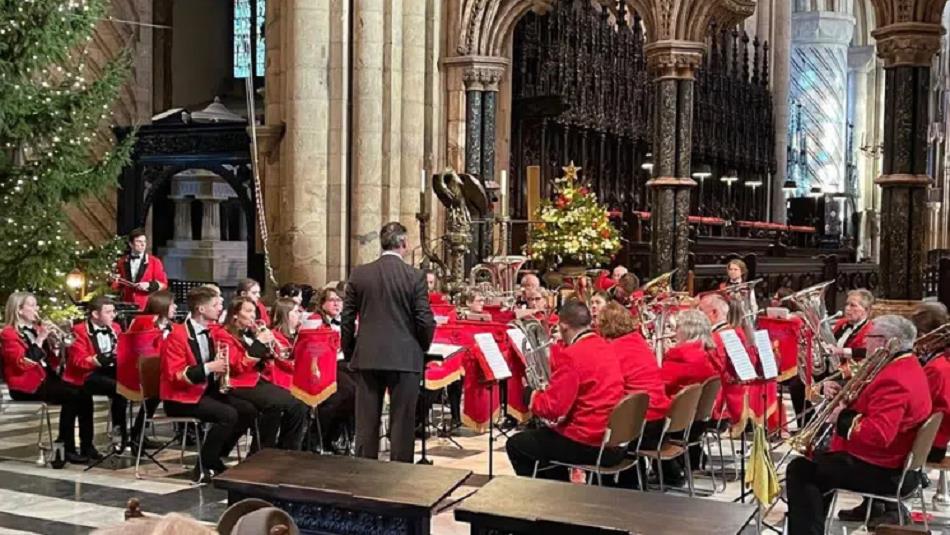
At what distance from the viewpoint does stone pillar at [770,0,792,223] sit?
92.5ft

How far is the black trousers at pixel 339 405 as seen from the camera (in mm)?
Result: 8477

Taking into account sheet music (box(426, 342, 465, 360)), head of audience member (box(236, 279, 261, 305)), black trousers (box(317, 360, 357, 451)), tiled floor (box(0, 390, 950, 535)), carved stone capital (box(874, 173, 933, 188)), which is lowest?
tiled floor (box(0, 390, 950, 535))

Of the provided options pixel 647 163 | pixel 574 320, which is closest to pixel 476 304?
pixel 574 320

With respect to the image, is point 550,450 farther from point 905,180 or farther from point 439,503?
point 905,180

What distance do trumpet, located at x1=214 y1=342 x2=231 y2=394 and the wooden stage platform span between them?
3.10 meters

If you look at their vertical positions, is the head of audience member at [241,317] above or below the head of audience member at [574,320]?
below

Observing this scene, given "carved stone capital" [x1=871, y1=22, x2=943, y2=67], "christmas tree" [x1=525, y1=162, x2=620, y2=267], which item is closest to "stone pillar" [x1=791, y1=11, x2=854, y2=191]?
"christmas tree" [x1=525, y1=162, x2=620, y2=267]

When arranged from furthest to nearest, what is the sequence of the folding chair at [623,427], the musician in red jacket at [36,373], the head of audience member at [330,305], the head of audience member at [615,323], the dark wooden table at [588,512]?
the head of audience member at [330,305], the musician in red jacket at [36,373], the head of audience member at [615,323], the folding chair at [623,427], the dark wooden table at [588,512]

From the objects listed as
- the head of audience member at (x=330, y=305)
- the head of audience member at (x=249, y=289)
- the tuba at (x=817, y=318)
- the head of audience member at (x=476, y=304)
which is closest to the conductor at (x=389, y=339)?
the head of audience member at (x=330, y=305)

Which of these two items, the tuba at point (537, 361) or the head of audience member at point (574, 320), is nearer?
the head of audience member at point (574, 320)

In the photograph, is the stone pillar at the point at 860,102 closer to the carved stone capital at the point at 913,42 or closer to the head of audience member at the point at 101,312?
the carved stone capital at the point at 913,42

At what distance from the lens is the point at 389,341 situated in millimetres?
7027

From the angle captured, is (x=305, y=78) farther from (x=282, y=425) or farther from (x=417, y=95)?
(x=282, y=425)

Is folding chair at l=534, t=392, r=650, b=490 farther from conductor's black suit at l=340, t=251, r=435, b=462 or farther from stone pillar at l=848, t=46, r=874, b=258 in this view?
stone pillar at l=848, t=46, r=874, b=258
